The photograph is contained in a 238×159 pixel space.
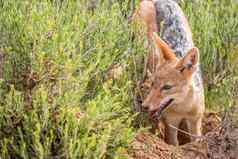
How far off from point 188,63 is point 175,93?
0.30 metres

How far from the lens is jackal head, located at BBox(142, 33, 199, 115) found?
5531 millimetres

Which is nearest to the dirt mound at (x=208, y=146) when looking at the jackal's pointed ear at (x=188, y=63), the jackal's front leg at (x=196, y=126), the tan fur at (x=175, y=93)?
the tan fur at (x=175, y=93)


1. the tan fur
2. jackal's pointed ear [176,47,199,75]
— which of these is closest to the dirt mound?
the tan fur

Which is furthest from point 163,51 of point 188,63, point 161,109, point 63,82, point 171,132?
point 63,82

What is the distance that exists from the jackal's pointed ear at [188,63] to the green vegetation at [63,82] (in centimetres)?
35

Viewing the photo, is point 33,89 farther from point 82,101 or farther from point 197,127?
point 197,127

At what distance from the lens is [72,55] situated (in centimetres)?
470

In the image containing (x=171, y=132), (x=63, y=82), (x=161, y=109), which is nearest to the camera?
(x=63, y=82)

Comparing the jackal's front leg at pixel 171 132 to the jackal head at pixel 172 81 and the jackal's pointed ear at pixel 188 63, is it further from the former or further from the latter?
the jackal's pointed ear at pixel 188 63

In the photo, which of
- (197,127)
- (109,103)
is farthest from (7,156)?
(197,127)

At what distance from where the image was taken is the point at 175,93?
5.67 meters

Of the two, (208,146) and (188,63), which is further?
(188,63)

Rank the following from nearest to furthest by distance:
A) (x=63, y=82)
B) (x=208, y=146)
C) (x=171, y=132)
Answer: (x=63, y=82)
(x=208, y=146)
(x=171, y=132)

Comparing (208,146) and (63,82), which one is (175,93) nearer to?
(208,146)
